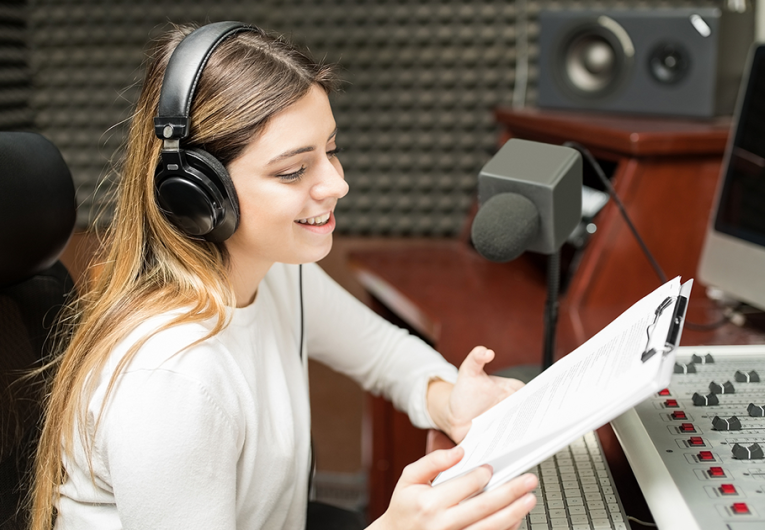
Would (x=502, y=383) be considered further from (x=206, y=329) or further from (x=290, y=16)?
(x=290, y=16)

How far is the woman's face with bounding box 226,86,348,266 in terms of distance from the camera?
76cm

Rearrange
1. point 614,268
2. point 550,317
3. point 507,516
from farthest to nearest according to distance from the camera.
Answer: point 614,268
point 550,317
point 507,516

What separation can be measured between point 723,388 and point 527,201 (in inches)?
11.3

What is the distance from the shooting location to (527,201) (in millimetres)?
817

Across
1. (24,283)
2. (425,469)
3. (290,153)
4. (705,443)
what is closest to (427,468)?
(425,469)

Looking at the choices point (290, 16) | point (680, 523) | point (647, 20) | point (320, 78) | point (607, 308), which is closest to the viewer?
point (680, 523)

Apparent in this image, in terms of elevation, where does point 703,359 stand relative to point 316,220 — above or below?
below

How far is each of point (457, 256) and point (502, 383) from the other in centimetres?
85

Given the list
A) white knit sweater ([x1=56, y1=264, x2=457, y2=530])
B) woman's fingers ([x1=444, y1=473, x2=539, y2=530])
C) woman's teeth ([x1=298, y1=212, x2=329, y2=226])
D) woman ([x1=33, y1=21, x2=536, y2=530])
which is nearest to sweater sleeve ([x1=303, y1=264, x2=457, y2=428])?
white knit sweater ([x1=56, y1=264, x2=457, y2=530])

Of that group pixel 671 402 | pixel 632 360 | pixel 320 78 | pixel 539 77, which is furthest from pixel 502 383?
pixel 539 77

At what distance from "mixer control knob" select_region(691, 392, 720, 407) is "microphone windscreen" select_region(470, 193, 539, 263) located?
238mm

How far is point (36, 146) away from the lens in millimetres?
807

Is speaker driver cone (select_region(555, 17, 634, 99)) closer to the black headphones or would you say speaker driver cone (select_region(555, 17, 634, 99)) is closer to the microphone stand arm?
the microphone stand arm

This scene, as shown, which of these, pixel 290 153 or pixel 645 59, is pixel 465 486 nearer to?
pixel 290 153
